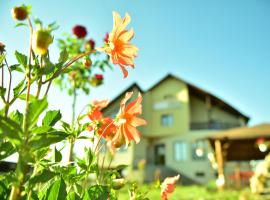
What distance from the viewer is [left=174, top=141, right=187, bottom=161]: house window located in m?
21.8

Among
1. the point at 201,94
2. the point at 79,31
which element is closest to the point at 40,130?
the point at 79,31

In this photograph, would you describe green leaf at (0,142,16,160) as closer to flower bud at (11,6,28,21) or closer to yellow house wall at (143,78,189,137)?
flower bud at (11,6,28,21)

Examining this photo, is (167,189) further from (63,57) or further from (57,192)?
(63,57)

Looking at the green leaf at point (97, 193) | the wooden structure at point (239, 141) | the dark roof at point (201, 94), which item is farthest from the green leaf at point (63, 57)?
the dark roof at point (201, 94)

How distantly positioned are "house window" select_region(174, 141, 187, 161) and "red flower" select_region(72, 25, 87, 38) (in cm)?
1965

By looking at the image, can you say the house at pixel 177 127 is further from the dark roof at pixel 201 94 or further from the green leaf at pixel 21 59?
the green leaf at pixel 21 59

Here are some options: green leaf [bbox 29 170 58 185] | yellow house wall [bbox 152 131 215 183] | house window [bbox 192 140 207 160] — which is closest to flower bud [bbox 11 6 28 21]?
green leaf [bbox 29 170 58 185]

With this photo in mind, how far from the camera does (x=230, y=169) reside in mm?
21109

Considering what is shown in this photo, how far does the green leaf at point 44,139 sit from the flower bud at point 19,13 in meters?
0.24

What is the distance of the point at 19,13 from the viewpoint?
597 mm

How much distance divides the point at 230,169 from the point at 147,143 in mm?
6195

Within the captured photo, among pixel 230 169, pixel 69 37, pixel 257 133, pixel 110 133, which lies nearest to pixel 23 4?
pixel 110 133

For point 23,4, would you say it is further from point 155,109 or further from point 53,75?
point 155,109

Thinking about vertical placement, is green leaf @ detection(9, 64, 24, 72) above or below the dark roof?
below
